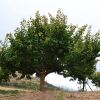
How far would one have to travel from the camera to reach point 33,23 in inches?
1539

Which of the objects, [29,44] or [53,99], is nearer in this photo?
[53,99]

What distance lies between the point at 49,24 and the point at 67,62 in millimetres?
4302

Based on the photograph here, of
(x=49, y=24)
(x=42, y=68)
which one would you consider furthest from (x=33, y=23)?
(x=42, y=68)

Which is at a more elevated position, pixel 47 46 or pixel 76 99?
Answer: pixel 47 46

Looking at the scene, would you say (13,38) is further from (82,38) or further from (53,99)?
(53,99)

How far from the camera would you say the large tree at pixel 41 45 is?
36.8m

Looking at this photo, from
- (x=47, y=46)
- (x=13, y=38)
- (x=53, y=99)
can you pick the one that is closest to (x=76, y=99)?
(x=53, y=99)

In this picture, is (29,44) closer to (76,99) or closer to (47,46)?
(47,46)

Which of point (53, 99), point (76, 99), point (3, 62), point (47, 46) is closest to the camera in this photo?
point (53, 99)

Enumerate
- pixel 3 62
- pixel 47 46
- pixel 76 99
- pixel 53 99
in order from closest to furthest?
pixel 53 99
pixel 76 99
pixel 47 46
pixel 3 62

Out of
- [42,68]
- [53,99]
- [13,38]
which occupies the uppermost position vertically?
[13,38]

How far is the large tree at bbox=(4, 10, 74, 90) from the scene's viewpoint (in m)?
36.8

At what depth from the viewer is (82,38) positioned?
41.8 m

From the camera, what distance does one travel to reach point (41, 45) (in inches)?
1463
